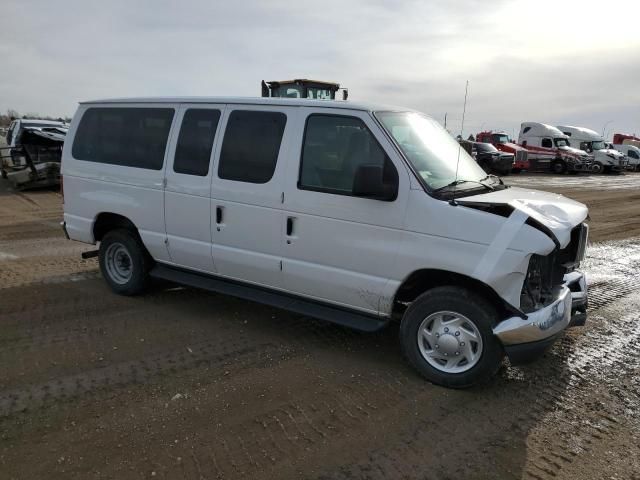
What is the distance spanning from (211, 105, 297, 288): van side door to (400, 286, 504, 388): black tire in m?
1.29

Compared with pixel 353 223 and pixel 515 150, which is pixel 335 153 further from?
pixel 515 150

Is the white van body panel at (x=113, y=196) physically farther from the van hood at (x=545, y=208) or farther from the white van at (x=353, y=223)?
the van hood at (x=545, y=208)

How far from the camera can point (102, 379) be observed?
3.79 meters

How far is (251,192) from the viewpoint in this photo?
4.48 metres

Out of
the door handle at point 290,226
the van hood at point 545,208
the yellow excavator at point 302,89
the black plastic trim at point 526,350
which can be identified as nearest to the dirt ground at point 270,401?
the black plastic trim at point 526,350

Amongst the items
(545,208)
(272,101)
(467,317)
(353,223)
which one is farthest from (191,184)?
(545,208)

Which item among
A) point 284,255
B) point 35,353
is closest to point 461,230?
point 284,255

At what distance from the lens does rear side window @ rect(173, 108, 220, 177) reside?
4.77m

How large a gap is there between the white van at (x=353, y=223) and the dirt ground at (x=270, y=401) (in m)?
0.40

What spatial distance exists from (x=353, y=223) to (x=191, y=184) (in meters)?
1.78

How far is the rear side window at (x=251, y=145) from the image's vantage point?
173 inches

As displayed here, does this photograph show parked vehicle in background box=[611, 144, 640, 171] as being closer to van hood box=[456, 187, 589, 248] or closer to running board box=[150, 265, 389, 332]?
van hood box=[456, 187, 589, 248]

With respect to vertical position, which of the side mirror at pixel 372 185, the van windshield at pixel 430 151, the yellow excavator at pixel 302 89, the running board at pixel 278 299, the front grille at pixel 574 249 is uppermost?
the yellow excavator at pixel 302 89

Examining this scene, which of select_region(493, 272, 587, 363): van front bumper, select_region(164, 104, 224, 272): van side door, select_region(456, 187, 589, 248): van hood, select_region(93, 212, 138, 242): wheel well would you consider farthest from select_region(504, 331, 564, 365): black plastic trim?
select_region(93, 212, 138, 242): wheel well
